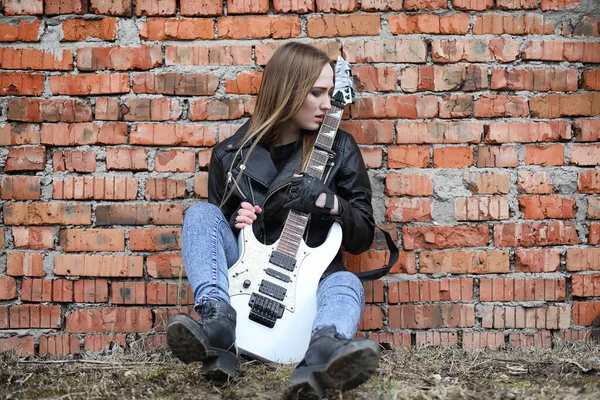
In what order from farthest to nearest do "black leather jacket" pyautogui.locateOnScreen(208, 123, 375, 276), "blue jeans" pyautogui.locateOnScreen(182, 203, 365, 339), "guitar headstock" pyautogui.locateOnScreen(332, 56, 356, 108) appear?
"guitar headstock" pyautogui.locateOnScreen(332, 56, 356, 108), "black leather jacket" pyautogui.locateOnScreen(208, 123, 375, 276), "blue jeans" pyautogui.locateOnScreen(182, 203, 365, 339)

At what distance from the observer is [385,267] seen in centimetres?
306

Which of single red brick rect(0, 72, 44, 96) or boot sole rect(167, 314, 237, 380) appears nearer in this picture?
boot sole rect(167, 314, 237, 380)

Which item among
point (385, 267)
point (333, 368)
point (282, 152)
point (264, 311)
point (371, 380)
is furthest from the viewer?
point (282, 152)

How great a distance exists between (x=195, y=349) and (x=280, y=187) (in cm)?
86

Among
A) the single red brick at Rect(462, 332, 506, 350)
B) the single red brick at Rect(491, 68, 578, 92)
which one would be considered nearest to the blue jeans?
the single red brick at Rect(462, 332, 506, 350)

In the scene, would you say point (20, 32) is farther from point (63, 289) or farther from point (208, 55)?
point (63, 289)

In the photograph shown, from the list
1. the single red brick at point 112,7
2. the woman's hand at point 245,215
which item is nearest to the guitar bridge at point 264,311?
the woman's hand at point 245,215

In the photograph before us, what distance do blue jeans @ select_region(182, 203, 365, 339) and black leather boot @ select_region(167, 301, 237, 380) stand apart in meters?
0.08

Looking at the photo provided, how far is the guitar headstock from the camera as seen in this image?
3146 millimetres

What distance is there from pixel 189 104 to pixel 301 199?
85 cm

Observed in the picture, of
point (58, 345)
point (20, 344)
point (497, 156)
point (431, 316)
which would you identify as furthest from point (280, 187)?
point (20, 344)

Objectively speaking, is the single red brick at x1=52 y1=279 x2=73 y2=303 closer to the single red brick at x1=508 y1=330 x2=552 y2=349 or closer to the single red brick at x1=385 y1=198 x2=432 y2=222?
the single red brick at x1=385 y1=198 x2=432 y2=222

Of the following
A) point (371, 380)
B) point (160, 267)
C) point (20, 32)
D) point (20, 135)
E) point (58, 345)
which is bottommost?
point (58, 345)

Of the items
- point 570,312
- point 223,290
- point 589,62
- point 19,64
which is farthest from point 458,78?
point 19,64
